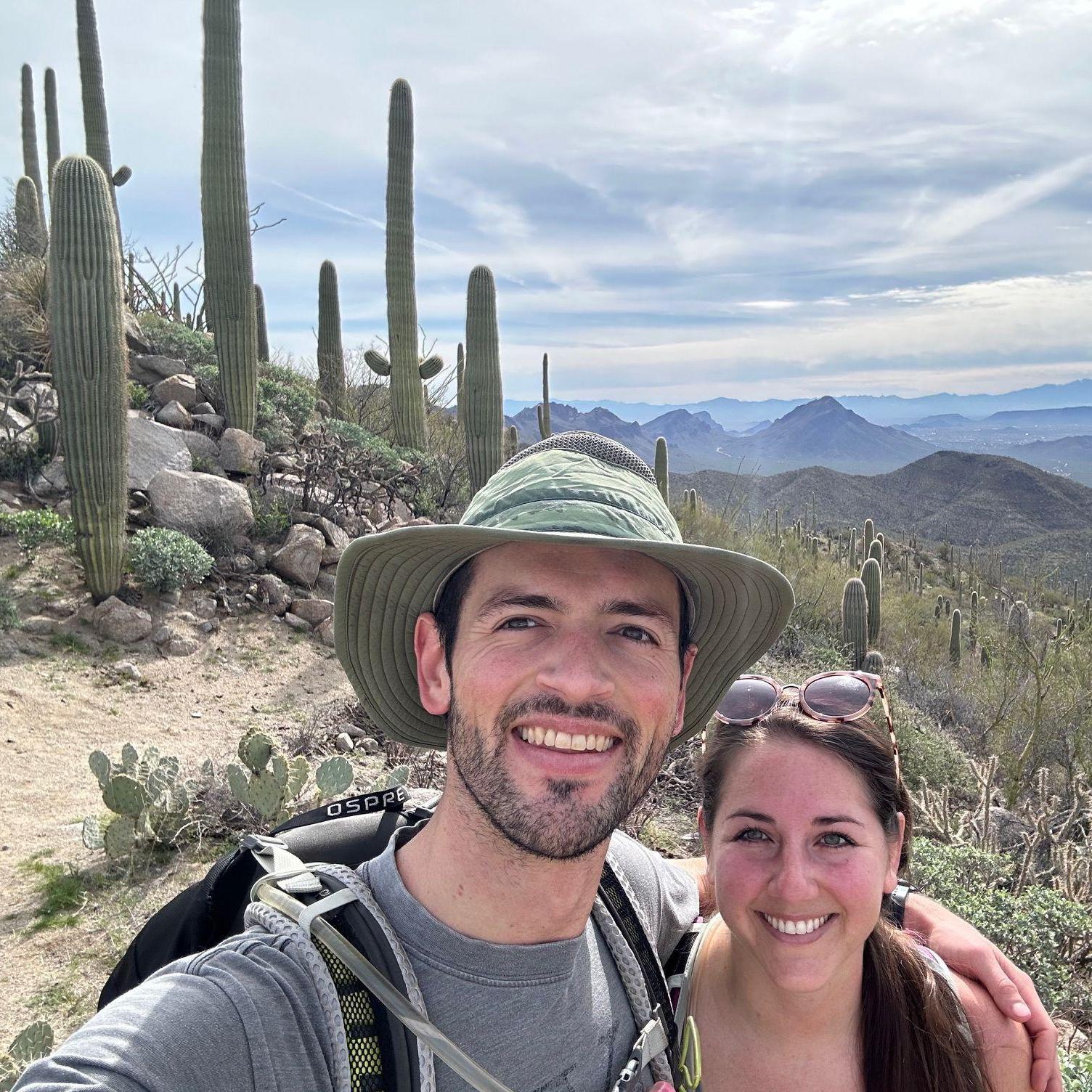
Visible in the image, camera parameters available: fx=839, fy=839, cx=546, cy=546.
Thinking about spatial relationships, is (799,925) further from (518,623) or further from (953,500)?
(953,500)

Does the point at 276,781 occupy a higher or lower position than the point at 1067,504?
higher

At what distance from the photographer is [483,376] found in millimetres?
12039

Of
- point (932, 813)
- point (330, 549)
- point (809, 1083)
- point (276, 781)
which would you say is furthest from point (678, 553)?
point (330, 549)

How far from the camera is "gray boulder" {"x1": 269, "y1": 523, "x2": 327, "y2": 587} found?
9172 mm

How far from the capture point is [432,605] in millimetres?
1653

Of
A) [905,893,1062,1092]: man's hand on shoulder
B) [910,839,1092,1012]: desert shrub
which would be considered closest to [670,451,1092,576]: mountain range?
[910,839,1092,1012]: desert shrub

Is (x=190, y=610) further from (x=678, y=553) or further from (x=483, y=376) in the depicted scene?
(x=678, y=553)

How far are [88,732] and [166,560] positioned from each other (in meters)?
2.27

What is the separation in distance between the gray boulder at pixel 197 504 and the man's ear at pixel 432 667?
8.24 meters

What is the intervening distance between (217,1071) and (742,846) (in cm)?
113

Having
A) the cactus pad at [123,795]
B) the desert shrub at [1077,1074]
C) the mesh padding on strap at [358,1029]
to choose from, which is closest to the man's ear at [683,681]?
the mesh padding on strap at [358,1029]

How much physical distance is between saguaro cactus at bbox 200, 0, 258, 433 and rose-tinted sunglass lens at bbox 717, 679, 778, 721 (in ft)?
34.1

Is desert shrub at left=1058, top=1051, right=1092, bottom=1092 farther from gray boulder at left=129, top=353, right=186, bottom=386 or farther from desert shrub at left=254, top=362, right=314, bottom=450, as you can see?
gray boulder at left=129, top=353, right=186, bottom=386

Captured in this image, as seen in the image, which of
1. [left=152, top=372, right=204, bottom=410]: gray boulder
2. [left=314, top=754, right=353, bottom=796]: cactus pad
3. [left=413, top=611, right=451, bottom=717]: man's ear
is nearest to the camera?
[left=413, top=611, right=451, bottom=717]: man's ear
